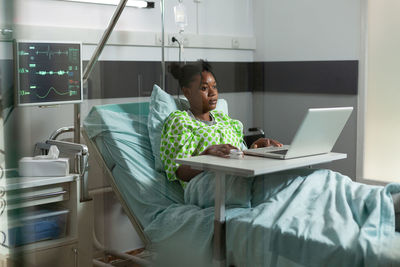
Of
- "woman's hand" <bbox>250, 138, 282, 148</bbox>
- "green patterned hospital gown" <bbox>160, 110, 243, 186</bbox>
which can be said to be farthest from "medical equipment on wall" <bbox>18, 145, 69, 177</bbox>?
"woman's hand" <bbox>250, 138, 282, 148</bbox>

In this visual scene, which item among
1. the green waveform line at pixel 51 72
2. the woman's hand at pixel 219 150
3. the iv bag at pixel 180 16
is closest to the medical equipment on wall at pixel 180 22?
the iv bag at pixel 180 16

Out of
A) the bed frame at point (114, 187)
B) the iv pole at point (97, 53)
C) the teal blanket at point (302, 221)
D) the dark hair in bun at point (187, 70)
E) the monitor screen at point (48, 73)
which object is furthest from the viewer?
the iv pole at point (97, 53)

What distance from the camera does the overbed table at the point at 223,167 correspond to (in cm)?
119

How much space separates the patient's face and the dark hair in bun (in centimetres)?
1

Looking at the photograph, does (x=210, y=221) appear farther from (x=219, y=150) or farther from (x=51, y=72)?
(x=51, y=72)

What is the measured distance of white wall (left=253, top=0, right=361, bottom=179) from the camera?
3.63 ft

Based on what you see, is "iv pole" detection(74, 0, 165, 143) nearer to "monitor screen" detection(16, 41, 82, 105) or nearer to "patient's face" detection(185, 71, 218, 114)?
"monitor screen" detection(16, 41, 82, 105)

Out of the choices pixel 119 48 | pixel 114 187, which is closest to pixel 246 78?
pixel 119 48

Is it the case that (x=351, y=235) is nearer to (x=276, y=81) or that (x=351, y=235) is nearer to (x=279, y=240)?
(x=279, y=240)

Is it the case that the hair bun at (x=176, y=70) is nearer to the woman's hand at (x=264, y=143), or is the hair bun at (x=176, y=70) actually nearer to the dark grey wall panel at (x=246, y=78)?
the dark grey wall panel at (x=246, y=78)

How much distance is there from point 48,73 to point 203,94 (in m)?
0.45

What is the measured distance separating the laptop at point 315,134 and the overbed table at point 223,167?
1 centimetres

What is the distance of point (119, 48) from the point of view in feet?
5.29

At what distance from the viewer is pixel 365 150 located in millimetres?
1087
